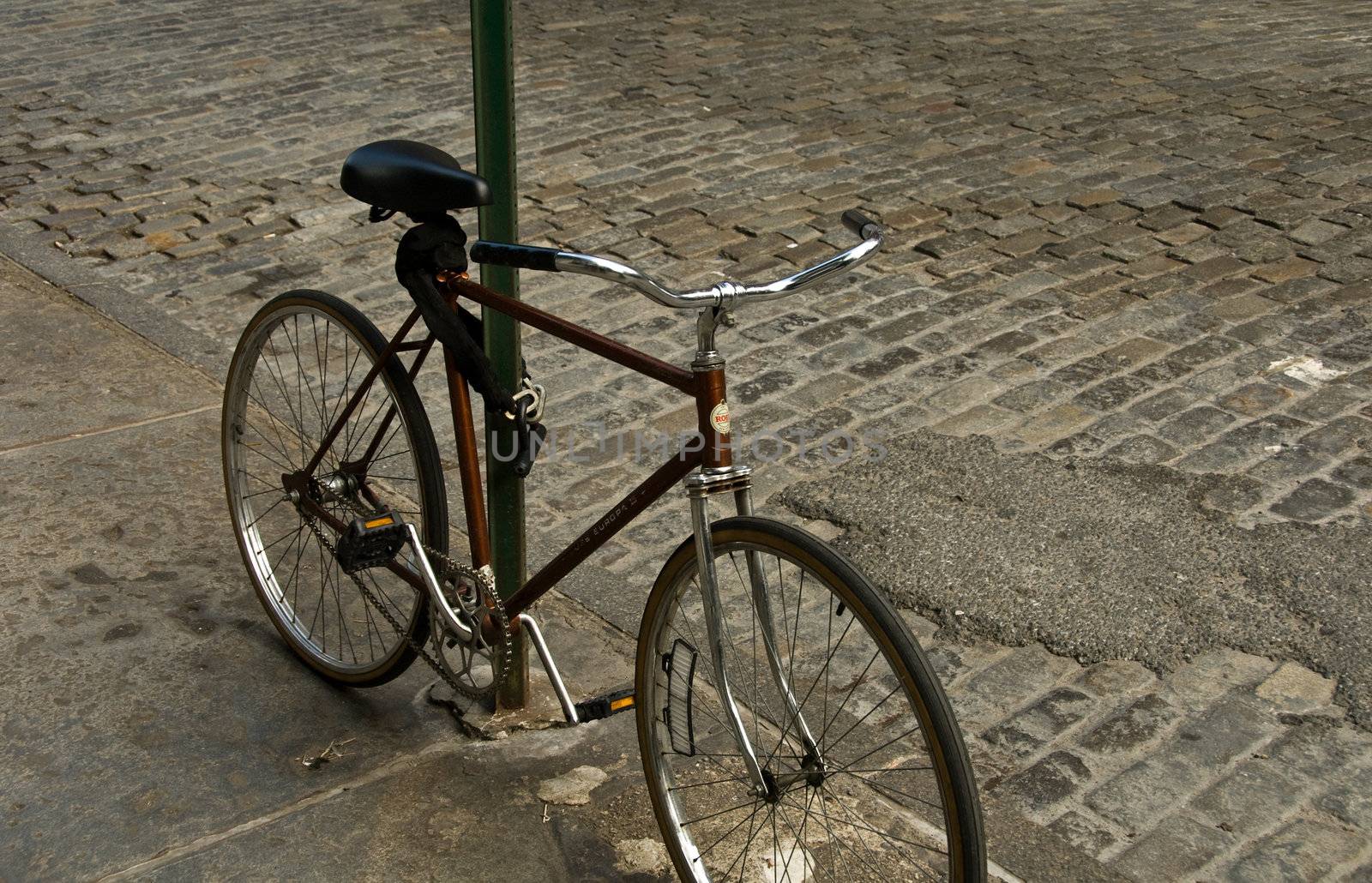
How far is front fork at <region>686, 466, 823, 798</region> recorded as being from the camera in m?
2.45

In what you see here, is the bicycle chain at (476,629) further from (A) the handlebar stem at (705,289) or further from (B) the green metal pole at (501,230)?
(A) the handlebar stem at (705,289)

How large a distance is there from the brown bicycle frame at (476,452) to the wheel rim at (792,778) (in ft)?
0.56

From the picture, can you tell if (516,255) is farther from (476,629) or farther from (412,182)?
(476,629)

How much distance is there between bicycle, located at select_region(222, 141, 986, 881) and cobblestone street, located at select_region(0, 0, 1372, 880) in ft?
1.32

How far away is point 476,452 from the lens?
3002 millimetres

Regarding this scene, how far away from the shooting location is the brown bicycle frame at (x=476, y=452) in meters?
2.45

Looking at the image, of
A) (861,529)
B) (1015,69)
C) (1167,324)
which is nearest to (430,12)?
(1015,69)

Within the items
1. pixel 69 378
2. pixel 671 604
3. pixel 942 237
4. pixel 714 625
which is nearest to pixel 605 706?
pixel 671 604

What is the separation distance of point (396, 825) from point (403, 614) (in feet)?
2.39

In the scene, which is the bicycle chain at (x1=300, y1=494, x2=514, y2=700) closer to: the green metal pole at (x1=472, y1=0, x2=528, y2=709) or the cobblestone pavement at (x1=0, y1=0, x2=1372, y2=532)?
the green metal pole at (x1=472, y1=0, x2=528, y2=709)

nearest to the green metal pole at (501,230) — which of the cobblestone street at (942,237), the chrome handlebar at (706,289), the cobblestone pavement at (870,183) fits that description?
the chrome handlebar at (706,289)

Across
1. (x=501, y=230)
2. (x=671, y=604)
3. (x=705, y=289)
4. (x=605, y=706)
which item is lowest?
(x=605, y=706)

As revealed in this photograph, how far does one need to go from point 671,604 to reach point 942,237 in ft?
13.4

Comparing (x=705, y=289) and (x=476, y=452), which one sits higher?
(x=705, y=289)
